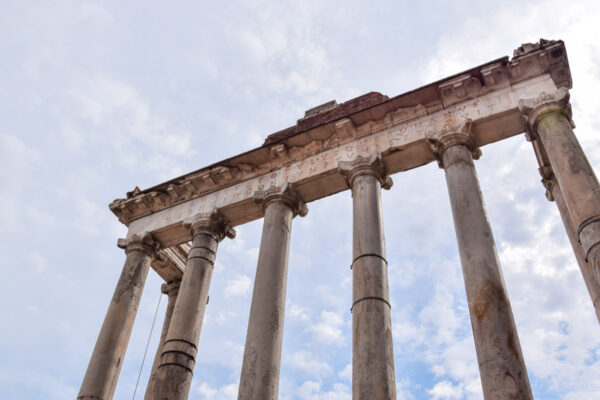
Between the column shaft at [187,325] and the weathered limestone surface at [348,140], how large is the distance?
2.16m

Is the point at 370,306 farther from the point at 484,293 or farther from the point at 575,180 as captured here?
the point at 575,180

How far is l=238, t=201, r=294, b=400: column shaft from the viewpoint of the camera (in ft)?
47.9

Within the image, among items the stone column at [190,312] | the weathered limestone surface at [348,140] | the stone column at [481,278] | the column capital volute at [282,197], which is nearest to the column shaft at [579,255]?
the weathered limestone surface at [348,140]

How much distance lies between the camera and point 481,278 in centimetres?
1320

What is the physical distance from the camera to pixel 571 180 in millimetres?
13688

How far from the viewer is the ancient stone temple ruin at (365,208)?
13.1m

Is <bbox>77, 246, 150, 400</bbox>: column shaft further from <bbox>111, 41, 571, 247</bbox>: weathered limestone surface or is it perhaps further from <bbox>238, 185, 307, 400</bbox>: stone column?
<bbox>238, 185, 307, 400</bbox>: stone column

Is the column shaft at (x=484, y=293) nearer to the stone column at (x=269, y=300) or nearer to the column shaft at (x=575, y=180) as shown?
the column shaft at (x=575, y=180)

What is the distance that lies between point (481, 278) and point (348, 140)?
27.9ft

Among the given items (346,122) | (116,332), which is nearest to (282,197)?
(346,122)

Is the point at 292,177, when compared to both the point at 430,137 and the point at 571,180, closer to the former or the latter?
the point at 430,137

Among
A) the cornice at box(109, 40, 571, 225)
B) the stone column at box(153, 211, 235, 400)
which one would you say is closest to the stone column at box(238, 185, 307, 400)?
the cornice at box(109, 40, 571, 225)

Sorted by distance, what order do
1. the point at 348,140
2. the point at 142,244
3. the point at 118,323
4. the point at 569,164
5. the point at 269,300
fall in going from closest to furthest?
the point at 569,164 < the point at 269,300 < the point at 118,323 < the point at 348,140 < the point at 142,244

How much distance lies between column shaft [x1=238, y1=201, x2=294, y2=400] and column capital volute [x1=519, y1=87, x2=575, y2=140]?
8869 mm
